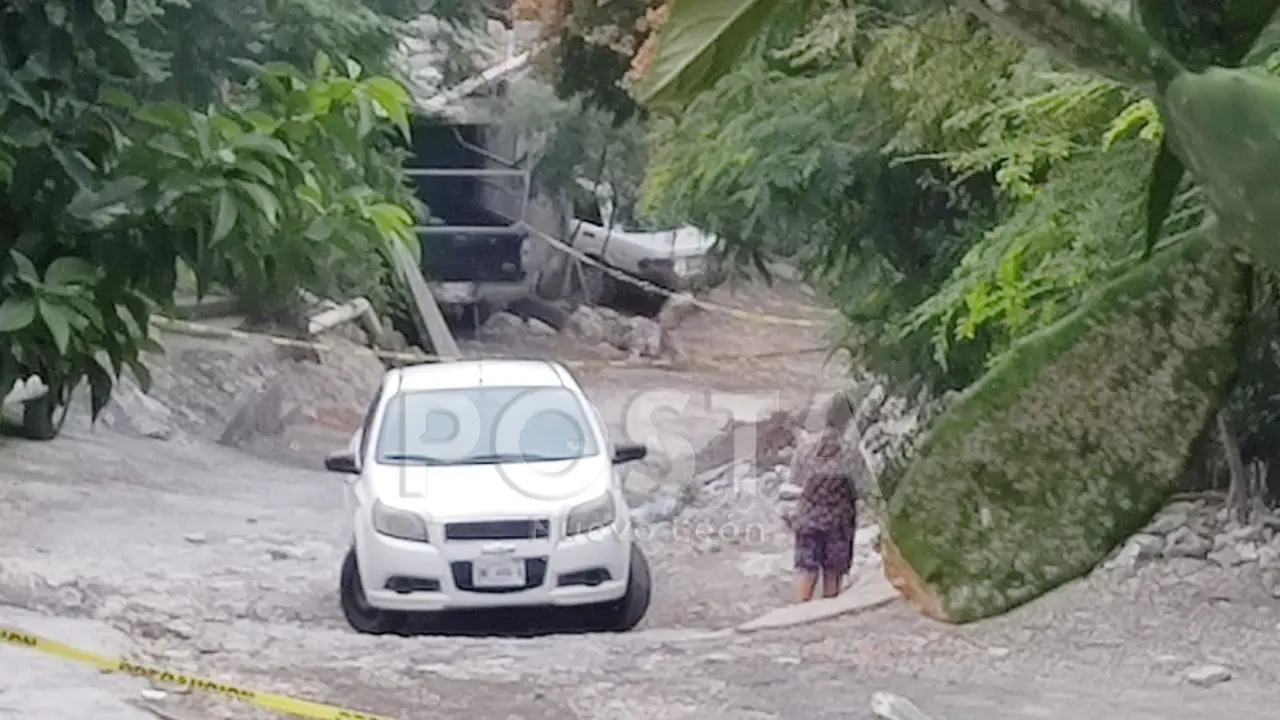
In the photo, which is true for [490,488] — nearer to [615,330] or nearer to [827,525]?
[827,525]

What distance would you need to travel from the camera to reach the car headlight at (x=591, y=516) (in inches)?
106

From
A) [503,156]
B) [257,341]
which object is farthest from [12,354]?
[257,341]

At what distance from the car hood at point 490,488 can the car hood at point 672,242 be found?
80 cm

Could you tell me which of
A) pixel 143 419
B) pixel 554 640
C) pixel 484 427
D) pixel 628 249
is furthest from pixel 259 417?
pixel 554 640

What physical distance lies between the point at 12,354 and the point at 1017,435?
0.33 meters

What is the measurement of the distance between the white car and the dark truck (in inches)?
21.7

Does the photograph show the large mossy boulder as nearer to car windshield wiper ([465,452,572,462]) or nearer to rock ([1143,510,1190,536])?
rock ([1143,510,1190,536])

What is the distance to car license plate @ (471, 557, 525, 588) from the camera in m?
2.67

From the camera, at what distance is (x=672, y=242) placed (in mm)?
3797

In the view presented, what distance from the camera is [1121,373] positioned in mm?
443

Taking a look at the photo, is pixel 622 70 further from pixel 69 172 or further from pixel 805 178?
pixel 69 172

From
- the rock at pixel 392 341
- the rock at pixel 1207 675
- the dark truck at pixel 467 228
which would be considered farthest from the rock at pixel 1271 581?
the rock at pixel 392 341

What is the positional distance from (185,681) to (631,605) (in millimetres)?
827

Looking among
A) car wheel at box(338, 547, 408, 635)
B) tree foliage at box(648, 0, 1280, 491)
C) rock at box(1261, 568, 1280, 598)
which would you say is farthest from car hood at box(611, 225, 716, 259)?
rock at box(1261, 568, 1280, 598)
